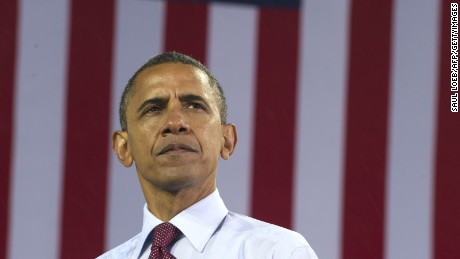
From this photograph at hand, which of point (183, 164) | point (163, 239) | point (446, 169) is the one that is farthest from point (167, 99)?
point (446, 169)

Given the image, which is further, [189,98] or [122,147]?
[122,147]

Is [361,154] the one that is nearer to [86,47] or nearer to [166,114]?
[86,47]

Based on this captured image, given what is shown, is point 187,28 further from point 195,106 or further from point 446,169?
point 195,106

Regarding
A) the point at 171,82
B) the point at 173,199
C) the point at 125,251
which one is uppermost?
the point at 171,82

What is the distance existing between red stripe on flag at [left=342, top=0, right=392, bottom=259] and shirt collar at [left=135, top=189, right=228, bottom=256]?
1014 millimetres

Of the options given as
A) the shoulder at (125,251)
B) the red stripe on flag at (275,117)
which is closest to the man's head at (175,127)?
the shoulder at (125,251)

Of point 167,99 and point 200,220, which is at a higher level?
point 167,99

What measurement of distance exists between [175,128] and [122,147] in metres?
0.23

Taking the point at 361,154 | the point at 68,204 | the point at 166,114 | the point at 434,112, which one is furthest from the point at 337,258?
the point at 166,114

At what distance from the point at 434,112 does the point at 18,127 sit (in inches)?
47.9

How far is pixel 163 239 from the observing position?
61.4 inches

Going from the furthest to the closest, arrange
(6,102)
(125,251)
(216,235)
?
(6,102), (125,251), (216,235)

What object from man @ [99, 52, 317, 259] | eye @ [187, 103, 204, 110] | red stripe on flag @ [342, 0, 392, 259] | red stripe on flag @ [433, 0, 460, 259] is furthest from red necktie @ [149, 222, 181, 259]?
red stripe on flag @ [433, 0, 460, 259]

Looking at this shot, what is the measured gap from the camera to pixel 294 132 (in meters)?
2.57
